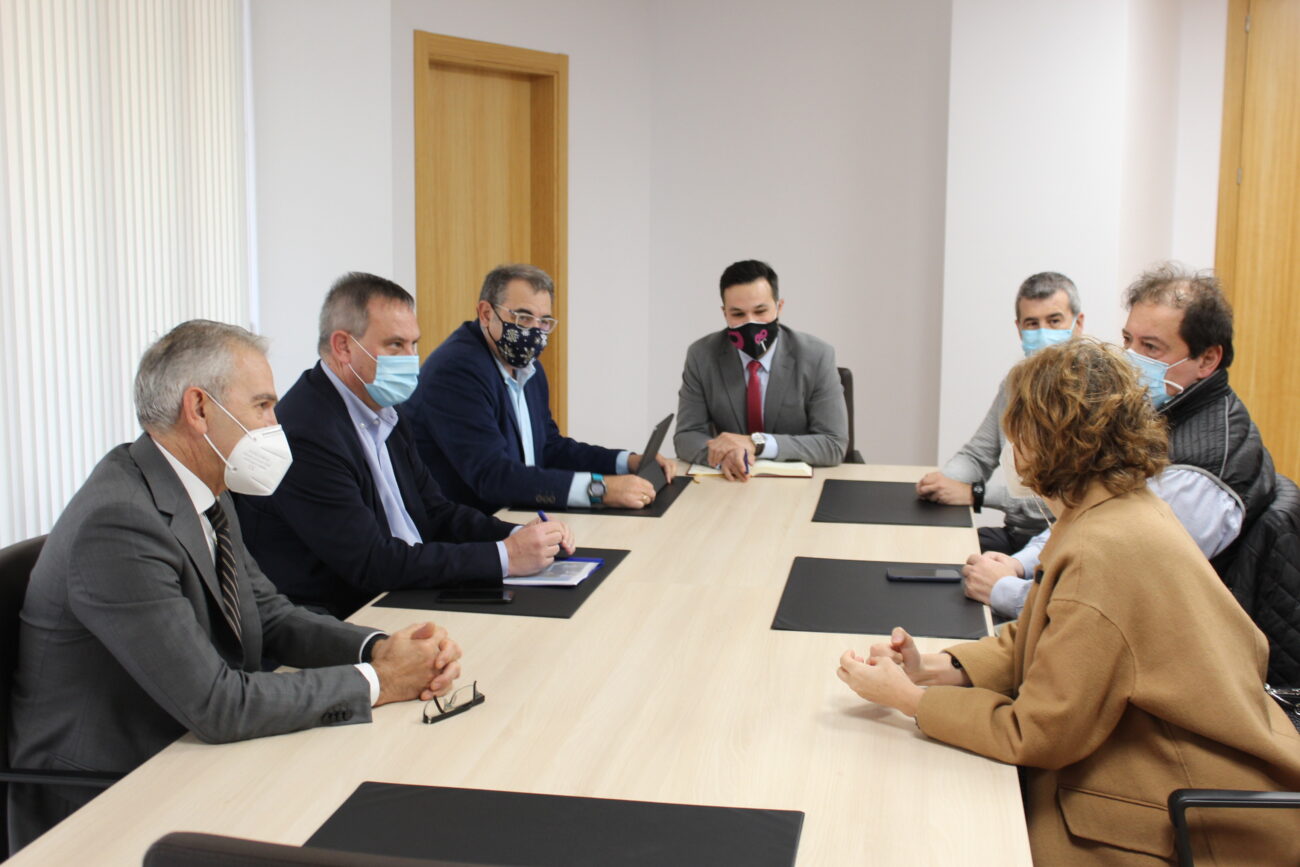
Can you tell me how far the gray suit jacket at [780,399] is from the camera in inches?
153

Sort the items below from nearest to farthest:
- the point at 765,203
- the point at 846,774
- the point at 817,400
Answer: the point at 846,774, the point at 817,400, the point at 765,203

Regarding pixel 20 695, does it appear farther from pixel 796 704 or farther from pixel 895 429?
pixel 895 429

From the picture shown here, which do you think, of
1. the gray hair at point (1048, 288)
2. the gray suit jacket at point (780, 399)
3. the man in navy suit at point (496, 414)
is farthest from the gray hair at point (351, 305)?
the gray hair at point (1048, 288)

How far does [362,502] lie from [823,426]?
189 cm

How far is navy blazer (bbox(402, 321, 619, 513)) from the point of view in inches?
124

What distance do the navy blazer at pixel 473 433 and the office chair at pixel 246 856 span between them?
2.22 m

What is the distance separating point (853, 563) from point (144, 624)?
1.49 m

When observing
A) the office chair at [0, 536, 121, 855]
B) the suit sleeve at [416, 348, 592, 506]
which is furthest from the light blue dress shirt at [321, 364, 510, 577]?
the office chair at [0, 536, 121, 855]

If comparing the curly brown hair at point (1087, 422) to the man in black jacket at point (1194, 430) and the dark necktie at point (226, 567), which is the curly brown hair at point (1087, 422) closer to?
the man in black jacket at point (1194, 430)

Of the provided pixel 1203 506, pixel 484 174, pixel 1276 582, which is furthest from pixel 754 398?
pixel 484 174

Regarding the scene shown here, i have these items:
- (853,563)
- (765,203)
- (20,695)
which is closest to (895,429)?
(765,203)

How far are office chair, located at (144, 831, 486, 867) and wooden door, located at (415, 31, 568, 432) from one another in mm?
4525

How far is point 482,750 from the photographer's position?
62.3 inches

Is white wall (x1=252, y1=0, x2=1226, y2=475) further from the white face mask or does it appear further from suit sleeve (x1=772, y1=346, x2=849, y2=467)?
the white face mask
